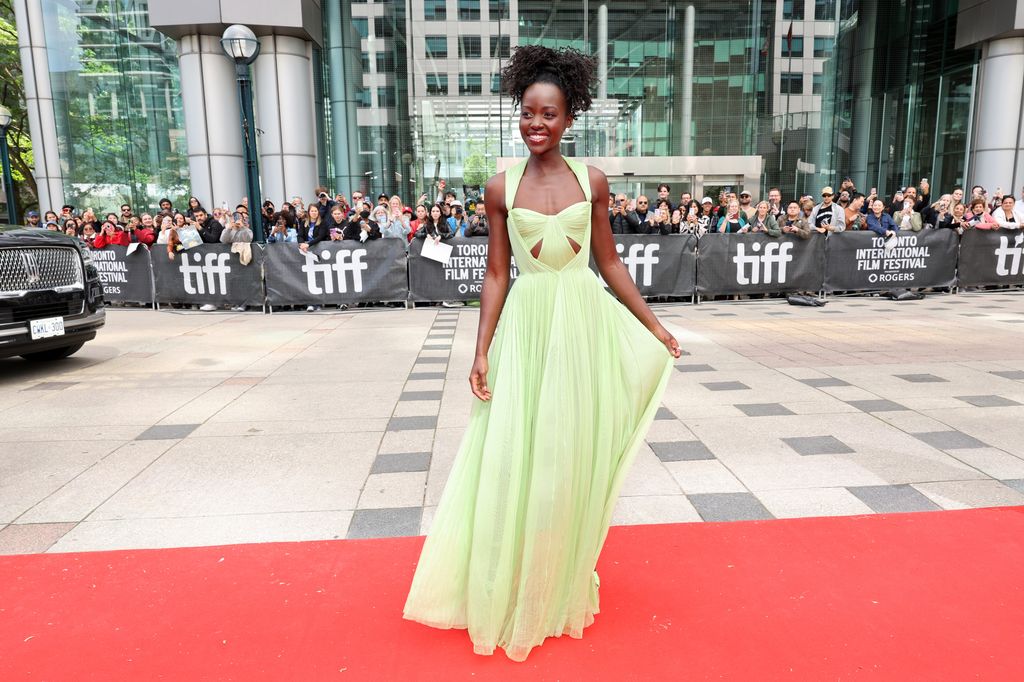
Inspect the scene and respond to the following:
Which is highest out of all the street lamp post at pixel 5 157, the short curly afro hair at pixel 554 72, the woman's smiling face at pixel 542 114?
the street lamp post at pixel 5 157

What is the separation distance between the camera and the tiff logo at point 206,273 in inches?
476

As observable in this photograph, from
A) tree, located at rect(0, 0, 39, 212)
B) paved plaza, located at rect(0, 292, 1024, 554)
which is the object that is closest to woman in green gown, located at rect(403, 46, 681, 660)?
paved plaza, located at rect(0, 292, 1024, 554)

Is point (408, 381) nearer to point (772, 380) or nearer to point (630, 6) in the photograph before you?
point (772, 380)

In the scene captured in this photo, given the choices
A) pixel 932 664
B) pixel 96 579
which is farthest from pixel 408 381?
pixel 932 664

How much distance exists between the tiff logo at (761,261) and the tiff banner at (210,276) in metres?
8.47

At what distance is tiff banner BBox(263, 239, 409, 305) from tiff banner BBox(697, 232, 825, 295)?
5430mm

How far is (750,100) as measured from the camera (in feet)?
70.7

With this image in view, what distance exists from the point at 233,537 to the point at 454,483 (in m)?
1.55

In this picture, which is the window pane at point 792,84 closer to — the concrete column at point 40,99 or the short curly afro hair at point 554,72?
the concrete column at point 40,99

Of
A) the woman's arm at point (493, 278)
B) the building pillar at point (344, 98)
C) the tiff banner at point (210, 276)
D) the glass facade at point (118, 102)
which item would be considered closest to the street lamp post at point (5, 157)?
the glass facade at point (118, 102)

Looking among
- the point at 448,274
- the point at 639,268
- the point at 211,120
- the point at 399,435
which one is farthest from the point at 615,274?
the point at 211,120

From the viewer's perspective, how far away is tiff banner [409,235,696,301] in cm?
1202

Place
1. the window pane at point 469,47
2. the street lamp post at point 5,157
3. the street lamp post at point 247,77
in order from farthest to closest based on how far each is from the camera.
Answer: the window pane at point 469,47 < the street lamp post at point 5,157 < the street lamp post at point 247,77

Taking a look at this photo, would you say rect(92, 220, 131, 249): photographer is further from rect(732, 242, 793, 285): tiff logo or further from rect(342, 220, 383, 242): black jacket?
rect(732, 242, 793, 285): tiff logo
